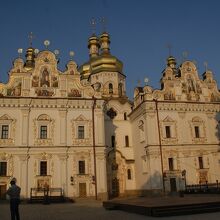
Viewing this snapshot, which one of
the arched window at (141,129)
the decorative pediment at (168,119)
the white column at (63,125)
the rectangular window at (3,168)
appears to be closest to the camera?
the rectangular window at (3,168)

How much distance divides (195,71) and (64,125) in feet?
54.2

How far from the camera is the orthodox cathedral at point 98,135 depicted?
1197 inches

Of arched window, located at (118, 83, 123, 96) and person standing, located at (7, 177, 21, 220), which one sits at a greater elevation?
arched window, located at (118, 83, 123, 96)

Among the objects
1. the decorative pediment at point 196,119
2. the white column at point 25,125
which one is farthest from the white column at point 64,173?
the decorative pediment at point 196,119

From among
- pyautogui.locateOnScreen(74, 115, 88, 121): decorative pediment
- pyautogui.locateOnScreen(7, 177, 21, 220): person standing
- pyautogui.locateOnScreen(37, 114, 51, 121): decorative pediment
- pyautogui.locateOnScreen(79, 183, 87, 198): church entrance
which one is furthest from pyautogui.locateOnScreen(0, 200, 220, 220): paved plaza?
pyautogui.locateOnScreen(74, 115, 88, 121): decorative pediment

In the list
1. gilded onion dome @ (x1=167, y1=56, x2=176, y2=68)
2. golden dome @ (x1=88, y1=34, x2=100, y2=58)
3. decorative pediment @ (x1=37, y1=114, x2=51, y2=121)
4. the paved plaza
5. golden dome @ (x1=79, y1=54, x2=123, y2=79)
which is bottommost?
the paved plaza

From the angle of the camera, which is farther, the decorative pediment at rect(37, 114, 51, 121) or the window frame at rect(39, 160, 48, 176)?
the decorative pediment at rect(37, 114, 51, 121)

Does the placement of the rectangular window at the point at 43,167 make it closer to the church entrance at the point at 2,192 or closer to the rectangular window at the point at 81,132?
the church entrance at the point at 2,192

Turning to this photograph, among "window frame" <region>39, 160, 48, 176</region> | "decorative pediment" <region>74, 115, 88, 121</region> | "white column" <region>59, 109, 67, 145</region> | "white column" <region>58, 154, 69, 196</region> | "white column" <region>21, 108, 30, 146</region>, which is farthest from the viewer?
"decorative pediment" <region>74, 115, 88, 121</region>

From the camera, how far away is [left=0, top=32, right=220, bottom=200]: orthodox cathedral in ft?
99.8

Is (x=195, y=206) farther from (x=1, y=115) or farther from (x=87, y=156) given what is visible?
(x=1, y=115)

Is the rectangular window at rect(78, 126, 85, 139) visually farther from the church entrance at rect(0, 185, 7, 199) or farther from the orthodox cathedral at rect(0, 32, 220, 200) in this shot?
the church entrance at rect(0, 185, 7, 199)

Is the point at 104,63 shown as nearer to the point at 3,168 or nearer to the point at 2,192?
the point at 3,168

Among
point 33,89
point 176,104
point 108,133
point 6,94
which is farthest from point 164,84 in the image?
point 6,94
